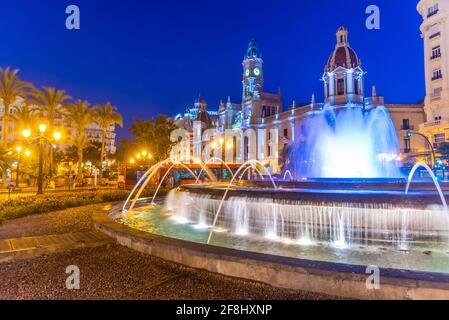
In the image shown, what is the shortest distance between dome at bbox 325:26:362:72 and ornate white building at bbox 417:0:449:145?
38.1ft

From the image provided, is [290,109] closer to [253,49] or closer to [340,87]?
[340,87]

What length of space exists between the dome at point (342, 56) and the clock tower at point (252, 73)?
79.0ft

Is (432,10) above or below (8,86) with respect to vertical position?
above

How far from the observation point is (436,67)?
41.4 metres

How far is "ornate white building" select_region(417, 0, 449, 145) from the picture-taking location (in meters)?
38.5

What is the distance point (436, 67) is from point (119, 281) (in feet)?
165

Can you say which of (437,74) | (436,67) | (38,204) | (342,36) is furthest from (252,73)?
(38,204)

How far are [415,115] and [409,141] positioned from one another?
564cm

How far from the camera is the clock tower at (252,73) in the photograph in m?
77.2

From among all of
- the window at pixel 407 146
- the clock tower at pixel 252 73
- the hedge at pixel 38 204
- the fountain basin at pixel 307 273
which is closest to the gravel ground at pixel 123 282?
the fountain basin at pixel 307 273

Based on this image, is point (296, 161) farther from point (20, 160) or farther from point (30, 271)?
point (20, 160)

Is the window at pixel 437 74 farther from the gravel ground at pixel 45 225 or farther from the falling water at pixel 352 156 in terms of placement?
the gravel ground at pixel 45 225
